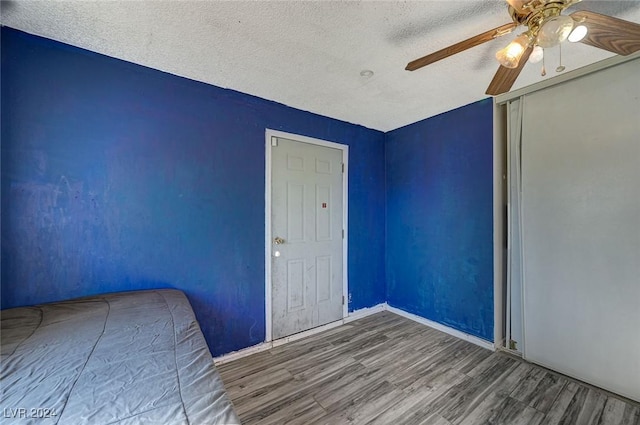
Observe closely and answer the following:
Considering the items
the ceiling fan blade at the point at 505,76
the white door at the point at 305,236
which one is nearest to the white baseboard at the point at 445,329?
the white door at the point at 305,236

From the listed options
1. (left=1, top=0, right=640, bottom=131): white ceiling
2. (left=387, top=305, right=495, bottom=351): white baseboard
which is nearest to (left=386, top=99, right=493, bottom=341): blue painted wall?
(left=387, top=305, right=495, bottom=351): white baseboard

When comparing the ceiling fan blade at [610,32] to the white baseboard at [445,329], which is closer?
the ceiling fan blade at [610,32]

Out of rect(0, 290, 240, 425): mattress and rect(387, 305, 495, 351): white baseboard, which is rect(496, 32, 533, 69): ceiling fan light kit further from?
rect(387, 305, 495, 351): white baseboard

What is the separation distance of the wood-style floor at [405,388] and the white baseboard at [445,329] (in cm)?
8

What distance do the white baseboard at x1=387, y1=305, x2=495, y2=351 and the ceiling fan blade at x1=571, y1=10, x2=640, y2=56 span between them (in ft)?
7.93

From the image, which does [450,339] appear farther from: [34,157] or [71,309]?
[34,157]

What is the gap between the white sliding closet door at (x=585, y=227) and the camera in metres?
1.80

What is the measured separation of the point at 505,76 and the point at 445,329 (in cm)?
249

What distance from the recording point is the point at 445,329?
2.81 m

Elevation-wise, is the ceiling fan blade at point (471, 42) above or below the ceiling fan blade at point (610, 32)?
above

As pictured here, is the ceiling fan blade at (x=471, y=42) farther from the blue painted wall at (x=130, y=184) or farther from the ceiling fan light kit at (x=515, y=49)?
the blue painted wall at (x=130, y=184)

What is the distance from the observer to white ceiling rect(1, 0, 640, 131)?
138cm

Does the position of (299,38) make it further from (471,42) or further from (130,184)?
(130,184)

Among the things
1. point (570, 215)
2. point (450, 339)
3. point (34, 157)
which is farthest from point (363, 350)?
point (34, 157)
